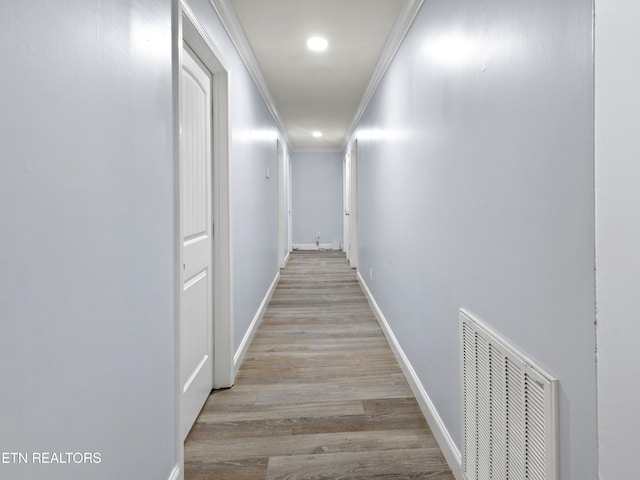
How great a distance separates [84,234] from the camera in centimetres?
81

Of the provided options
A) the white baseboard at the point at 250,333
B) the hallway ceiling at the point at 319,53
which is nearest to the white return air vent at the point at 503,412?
the white baseboard at the point at 250,333

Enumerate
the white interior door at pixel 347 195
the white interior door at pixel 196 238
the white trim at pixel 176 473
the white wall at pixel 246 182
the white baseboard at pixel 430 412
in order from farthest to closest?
the white interior door at pixel 347 195, the white wall at pixel 246 182, the white interior door at pixel 196 238, the white baseboard at pixel 430 412, the white trim at pixel 176 473

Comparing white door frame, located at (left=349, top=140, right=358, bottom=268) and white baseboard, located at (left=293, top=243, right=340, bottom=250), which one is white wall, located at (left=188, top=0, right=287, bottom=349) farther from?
white baseboard, located at (left=293, top=243, right=340, bottom=250)

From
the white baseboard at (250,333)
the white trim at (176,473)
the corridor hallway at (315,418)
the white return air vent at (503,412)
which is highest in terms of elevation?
the white return air vent at (503,412)

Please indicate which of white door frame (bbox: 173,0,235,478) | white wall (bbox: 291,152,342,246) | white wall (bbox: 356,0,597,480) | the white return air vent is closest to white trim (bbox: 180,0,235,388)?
white door frame (bbox: 173,0,235,478)

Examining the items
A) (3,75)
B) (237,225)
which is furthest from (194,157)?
(3,75)

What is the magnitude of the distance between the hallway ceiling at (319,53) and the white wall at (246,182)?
0.59 ft

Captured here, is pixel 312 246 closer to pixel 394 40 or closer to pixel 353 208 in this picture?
pixel 353 208

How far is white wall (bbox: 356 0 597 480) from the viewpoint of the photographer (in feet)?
2.43

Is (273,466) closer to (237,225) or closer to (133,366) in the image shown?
(133,366)

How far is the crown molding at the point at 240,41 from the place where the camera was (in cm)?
202

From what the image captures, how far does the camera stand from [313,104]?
4.39 meters

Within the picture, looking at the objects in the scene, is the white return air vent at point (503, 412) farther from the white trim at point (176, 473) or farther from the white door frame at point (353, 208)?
the white door frame at point (353, 208)

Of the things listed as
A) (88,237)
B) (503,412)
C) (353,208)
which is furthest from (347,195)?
(88,237)
